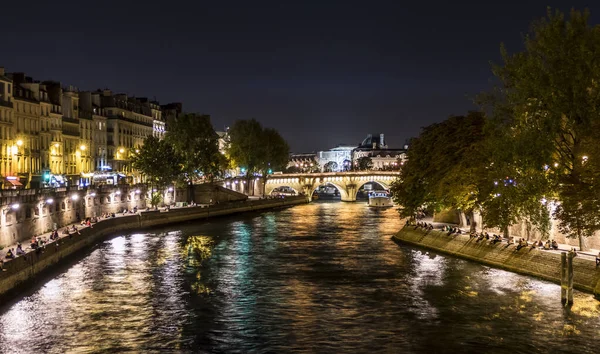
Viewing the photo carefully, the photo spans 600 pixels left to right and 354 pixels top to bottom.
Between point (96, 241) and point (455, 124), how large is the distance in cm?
3273

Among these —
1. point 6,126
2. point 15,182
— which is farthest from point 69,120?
point 15,182

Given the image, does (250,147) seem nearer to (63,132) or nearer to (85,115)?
(85,115)

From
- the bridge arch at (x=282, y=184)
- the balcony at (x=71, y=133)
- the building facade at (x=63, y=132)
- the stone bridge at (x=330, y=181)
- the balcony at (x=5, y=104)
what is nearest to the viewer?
the balcony at (x=5, y=104)

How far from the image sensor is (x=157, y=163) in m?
100

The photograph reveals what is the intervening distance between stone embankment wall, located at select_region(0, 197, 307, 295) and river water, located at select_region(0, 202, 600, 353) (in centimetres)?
120

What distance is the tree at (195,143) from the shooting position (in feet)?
368

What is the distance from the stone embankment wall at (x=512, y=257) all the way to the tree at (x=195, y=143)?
5204 cm

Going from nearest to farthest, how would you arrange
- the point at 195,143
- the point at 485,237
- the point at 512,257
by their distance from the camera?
the point at 512,257 < the point at 485,237 < the point at 195,143

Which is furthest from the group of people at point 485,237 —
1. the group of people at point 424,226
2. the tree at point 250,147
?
the tree at point 250,147

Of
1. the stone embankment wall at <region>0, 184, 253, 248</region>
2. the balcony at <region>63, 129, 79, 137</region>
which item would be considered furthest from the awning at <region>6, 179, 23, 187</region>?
the balcony at <region>63, 129, 79, 137</region>

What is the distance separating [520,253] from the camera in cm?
4991

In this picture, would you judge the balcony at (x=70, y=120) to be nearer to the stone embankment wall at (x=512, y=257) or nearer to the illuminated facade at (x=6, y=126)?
the illuminated facade at (x=6, y=126)

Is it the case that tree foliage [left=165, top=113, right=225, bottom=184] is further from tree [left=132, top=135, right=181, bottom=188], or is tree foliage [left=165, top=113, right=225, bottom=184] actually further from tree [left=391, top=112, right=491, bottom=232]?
tree [left=391, top=112, right=491, bottom=232]

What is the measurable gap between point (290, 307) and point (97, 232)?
109 feet
